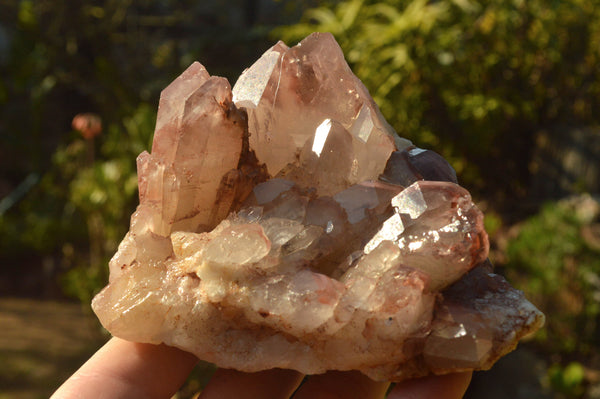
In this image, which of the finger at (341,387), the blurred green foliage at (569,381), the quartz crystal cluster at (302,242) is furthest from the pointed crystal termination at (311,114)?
the blurred green foliage at (569,381)

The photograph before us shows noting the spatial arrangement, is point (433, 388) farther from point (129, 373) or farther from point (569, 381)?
point (569, 381)

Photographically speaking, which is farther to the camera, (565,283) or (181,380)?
(565,283)

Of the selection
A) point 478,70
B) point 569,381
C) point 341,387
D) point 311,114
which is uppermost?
point 311,114

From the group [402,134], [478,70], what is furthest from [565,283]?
[478,70]

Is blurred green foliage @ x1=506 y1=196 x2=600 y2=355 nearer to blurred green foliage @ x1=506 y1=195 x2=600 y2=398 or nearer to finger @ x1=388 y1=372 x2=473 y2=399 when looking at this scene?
blurred green foliage @ x1=506 y1=195 x2=600 y2=398

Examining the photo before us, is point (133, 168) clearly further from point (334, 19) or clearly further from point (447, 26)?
point (447, 26)

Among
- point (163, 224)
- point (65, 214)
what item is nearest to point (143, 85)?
point (65, 214)

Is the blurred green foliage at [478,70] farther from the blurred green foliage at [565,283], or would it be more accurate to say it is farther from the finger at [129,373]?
the finger at [129,373]
